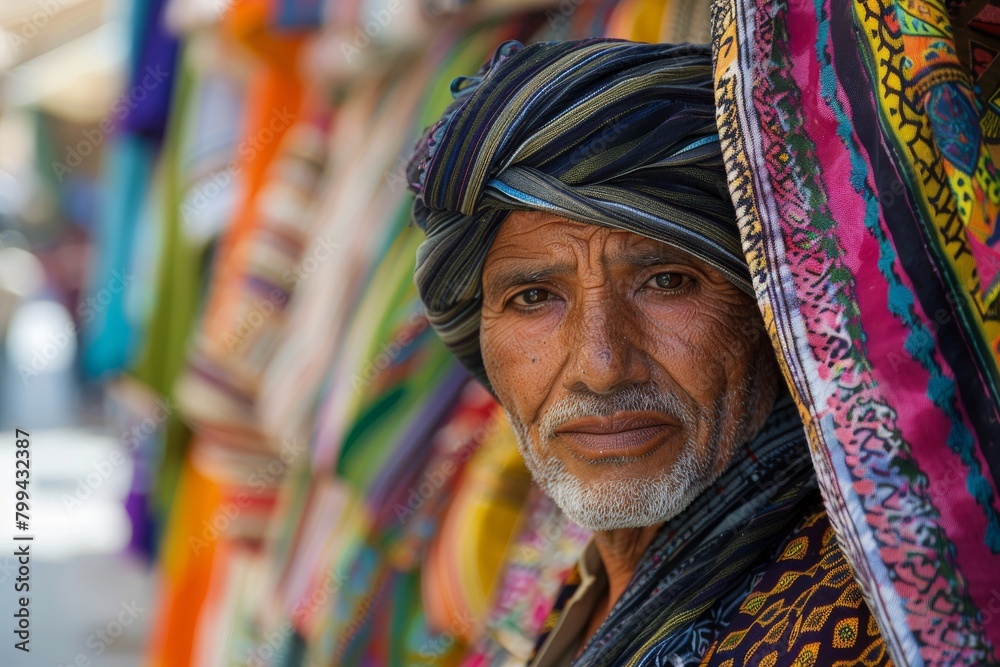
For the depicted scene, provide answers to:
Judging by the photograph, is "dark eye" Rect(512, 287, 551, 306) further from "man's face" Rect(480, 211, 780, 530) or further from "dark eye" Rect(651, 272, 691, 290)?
"dark eye" Rect(651, 272, 691, 290)

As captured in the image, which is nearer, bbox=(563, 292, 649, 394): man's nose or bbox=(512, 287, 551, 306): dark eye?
bbox=(563, 292, 649, 394): man's nose

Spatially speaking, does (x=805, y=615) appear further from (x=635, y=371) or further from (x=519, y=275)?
(x=519, y=275)

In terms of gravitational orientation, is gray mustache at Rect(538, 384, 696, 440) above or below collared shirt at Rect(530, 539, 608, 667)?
above

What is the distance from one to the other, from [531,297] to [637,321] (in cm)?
21

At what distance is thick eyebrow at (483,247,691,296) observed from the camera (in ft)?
5.16

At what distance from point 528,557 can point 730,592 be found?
97cm

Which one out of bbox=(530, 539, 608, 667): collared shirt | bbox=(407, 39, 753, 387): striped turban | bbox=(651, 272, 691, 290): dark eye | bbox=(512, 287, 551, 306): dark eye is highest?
bbox=(407, 39, 753, 387): striped turban

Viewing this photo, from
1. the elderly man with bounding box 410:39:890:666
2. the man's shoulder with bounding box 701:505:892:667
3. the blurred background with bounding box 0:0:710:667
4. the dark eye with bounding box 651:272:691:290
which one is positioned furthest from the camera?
the blurred background with bounding box 0:0:710:667

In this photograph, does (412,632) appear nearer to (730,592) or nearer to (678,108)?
(730,592)

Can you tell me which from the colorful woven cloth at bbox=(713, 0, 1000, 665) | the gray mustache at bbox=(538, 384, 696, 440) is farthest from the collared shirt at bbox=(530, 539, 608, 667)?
the colorful woven cloth at bbox=(713, 0, 1000, 665)

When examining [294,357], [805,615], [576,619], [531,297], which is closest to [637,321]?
[531,297]

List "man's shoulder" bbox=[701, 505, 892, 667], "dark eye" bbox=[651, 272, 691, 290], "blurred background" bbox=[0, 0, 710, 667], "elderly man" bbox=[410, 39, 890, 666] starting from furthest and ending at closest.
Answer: "blurred background" bbox=[0, 0, 710, 667] → "dark eye" bbox=[651, 272, 691, 290] → "elderly man" bbox=[410, 39, 890, 666] → "man's shoulder" bbox=[701, 505, 892, 667]

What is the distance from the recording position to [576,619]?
1880mm

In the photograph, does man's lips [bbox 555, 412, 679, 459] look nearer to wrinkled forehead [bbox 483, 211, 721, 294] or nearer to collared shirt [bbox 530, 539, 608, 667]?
wrinkled forehead [bbox 483, 211, 721, 294]
